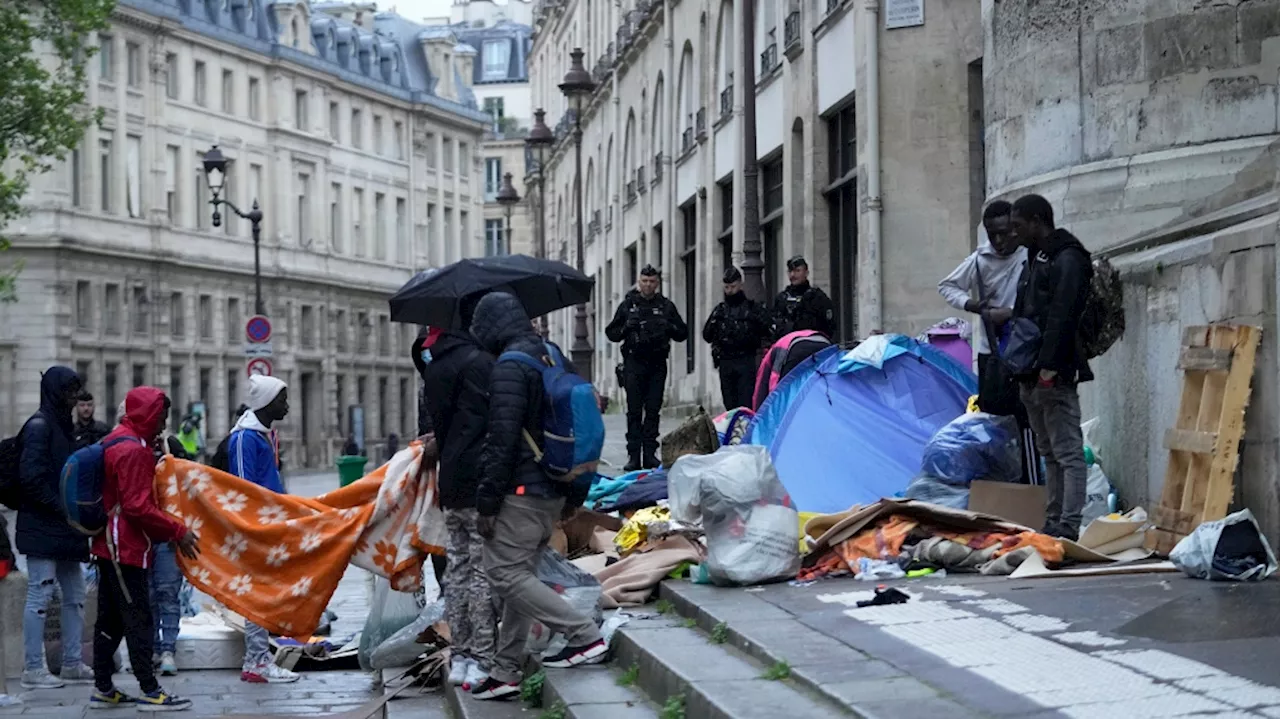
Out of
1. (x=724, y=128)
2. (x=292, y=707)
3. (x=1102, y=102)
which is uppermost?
(x=724, y=128)

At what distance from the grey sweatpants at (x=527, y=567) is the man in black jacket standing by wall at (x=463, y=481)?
198 mm

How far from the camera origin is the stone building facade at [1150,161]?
1057 centimetres

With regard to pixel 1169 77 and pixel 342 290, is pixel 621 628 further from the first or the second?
pixel 342 290

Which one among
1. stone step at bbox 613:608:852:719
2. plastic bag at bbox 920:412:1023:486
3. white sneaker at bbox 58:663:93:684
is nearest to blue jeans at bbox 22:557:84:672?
white sneaker at bbox 58:663:93:684

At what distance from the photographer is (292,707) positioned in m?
10.6

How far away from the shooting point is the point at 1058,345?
1033 cm

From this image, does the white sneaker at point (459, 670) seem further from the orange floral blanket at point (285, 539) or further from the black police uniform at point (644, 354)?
the black police uniform at point (644, 354)

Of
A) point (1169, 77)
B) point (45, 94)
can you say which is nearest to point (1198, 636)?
point (1169, 77)

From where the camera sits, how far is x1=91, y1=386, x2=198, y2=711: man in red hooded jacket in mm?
10320

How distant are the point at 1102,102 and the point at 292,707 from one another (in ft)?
21.7

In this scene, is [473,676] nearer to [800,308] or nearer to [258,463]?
[258,463]

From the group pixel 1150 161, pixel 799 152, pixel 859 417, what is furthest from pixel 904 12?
pixel 1150 161

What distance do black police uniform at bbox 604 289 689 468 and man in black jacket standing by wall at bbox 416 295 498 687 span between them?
7670 millimetres

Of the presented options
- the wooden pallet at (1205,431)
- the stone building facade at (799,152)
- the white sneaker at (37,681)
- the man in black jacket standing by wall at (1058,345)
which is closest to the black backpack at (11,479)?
the white sneaker at (37,681)
